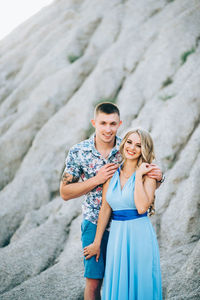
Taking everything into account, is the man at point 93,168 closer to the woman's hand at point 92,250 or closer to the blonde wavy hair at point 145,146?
the woman's hand at point 92,250

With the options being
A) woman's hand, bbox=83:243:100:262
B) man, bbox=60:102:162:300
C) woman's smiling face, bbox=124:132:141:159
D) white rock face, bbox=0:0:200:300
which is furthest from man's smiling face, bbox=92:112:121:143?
white rock face, bbox=0:0:200:300

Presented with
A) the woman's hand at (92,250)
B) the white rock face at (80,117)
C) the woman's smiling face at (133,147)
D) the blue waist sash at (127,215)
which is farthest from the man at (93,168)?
the white rock face at (80,117)

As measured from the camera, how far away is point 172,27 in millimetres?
10984

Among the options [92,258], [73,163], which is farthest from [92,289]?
[73,163]

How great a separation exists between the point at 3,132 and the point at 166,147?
22.4 ft

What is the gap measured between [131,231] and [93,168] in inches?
33.3

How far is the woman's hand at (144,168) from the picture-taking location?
3.14m

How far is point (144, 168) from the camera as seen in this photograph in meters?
3.15

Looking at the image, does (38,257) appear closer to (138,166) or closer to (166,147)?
(166,147)

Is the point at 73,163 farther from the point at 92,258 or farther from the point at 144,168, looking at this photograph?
the point at 92,258

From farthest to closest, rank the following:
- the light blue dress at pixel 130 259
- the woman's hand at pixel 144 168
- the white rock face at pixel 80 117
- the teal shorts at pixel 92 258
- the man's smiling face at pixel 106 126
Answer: the white rock face at pixel 80 117 → the man's smiling face at pixel 106 126 → the teal shorts at pixel 92 258 → the woman's hand at pixel 144 168 → the light blue dress at pixel 130 259

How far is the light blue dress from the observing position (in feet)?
9.85

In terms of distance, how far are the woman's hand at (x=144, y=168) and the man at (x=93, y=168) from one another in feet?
1.22

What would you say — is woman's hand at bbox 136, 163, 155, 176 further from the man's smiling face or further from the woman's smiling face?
the man's smiling face
